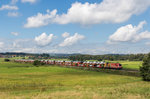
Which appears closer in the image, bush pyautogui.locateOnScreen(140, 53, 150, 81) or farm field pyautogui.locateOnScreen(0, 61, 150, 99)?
farm field pyautogui.locateOnScreen(0, 61, 150, 99)

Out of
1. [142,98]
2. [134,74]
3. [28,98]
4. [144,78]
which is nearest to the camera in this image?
[142,98]

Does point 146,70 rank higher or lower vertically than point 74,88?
higher

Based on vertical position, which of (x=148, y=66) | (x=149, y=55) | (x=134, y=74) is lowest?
(x=134, y=74)

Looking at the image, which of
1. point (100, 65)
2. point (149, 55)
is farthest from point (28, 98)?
point (100, 65)

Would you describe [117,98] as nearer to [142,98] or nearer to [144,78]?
[142,98]

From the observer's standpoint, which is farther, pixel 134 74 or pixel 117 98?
pixel 134 74

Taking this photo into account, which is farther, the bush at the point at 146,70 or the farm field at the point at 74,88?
the bush at the point at 146,70

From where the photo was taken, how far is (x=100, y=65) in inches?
4788

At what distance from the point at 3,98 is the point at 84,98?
40.3ft

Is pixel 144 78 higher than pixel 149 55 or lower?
lower

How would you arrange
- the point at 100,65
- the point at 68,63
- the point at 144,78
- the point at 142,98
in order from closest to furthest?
the point at 142,98, the point at 144,78, the point at 100,65, the point at 68,63

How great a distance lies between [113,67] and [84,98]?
87.4 meters

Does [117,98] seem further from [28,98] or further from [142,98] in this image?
[28,98]

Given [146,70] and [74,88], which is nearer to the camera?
[74,88]
